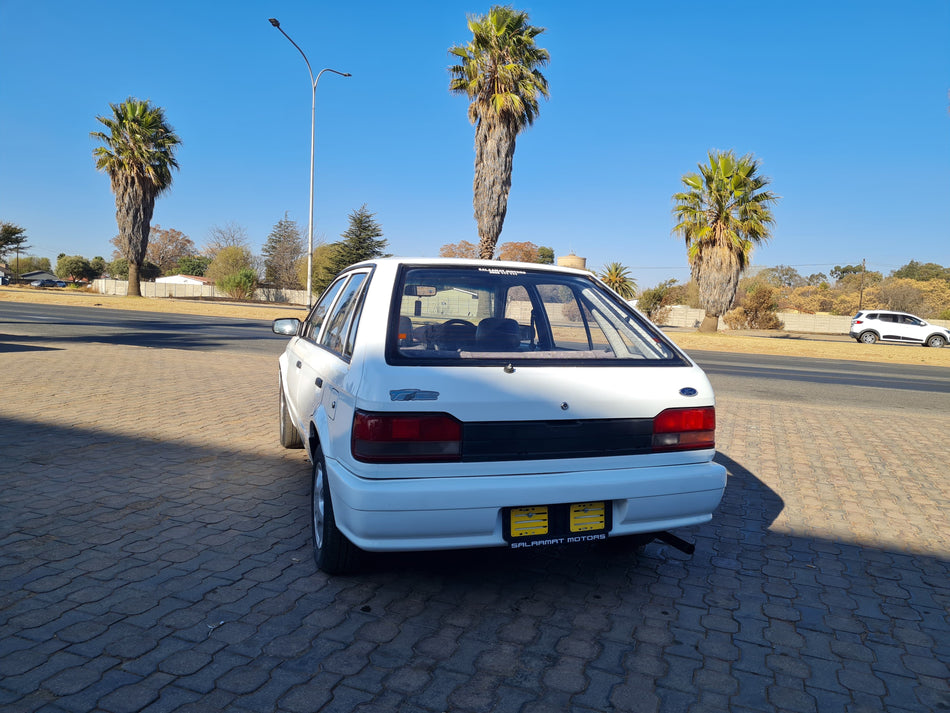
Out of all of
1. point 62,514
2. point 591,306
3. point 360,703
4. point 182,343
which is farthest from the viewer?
point 182,343

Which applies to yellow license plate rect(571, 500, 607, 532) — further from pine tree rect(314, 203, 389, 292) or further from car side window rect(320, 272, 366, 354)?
pine tree rect(314, 203, 389, 292)

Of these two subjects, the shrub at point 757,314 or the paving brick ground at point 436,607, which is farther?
the shrub at point 757,314

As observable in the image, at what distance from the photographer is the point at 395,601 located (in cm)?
316

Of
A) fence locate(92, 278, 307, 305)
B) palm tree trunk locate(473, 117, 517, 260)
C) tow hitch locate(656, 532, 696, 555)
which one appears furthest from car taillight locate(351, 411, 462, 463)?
fence locate(92, 278, 307, 305)

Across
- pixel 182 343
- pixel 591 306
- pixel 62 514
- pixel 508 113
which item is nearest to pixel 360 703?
pixel 591 306

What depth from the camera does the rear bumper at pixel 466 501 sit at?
107 inches

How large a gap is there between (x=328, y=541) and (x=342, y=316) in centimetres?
129

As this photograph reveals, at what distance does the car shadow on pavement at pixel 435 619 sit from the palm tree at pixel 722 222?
2550cm

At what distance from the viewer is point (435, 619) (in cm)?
300

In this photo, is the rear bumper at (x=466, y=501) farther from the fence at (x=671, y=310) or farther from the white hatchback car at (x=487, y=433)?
the fence at (x=671, y=310)

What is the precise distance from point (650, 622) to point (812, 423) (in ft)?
21.3

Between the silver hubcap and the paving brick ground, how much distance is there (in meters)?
0.17

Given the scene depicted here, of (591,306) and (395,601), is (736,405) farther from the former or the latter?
(395,601)

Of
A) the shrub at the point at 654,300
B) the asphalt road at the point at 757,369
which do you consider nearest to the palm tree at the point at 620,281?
the shrub at the point at 654,300
